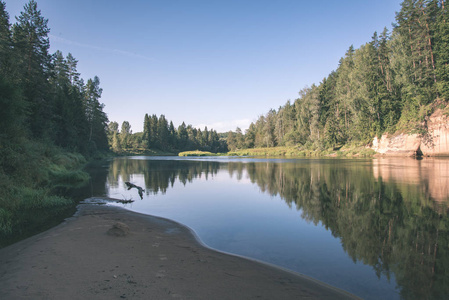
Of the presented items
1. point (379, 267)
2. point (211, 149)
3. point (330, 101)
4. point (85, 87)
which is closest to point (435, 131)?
point (330, 101)

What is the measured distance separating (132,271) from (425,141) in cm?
5820

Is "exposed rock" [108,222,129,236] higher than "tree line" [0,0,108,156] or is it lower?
lower

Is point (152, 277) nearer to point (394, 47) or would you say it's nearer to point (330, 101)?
point (394, 47)

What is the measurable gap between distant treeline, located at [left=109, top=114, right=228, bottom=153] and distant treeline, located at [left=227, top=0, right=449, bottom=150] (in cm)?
7933

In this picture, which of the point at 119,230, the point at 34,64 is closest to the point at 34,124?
the point at 34,64

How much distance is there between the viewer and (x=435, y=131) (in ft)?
149

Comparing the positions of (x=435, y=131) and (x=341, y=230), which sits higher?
(x=435, y=131)

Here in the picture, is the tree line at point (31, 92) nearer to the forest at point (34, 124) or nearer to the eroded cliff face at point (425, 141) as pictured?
the forest at point (34, 124)

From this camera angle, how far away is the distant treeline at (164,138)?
136 meters

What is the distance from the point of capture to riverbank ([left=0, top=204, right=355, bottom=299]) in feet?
14.9

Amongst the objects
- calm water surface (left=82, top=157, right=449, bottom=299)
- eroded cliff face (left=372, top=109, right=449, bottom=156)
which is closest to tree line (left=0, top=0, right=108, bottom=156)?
calm water surface (left=82, top=157, right=449, bottom=299)

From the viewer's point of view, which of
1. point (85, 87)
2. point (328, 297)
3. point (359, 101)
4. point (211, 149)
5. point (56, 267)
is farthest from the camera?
point (211, 149)

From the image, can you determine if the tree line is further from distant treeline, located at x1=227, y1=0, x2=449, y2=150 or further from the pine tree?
distant treeline, located at x1=227, y1=0, x2=449, y2=150

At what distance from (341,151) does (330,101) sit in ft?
79.9
